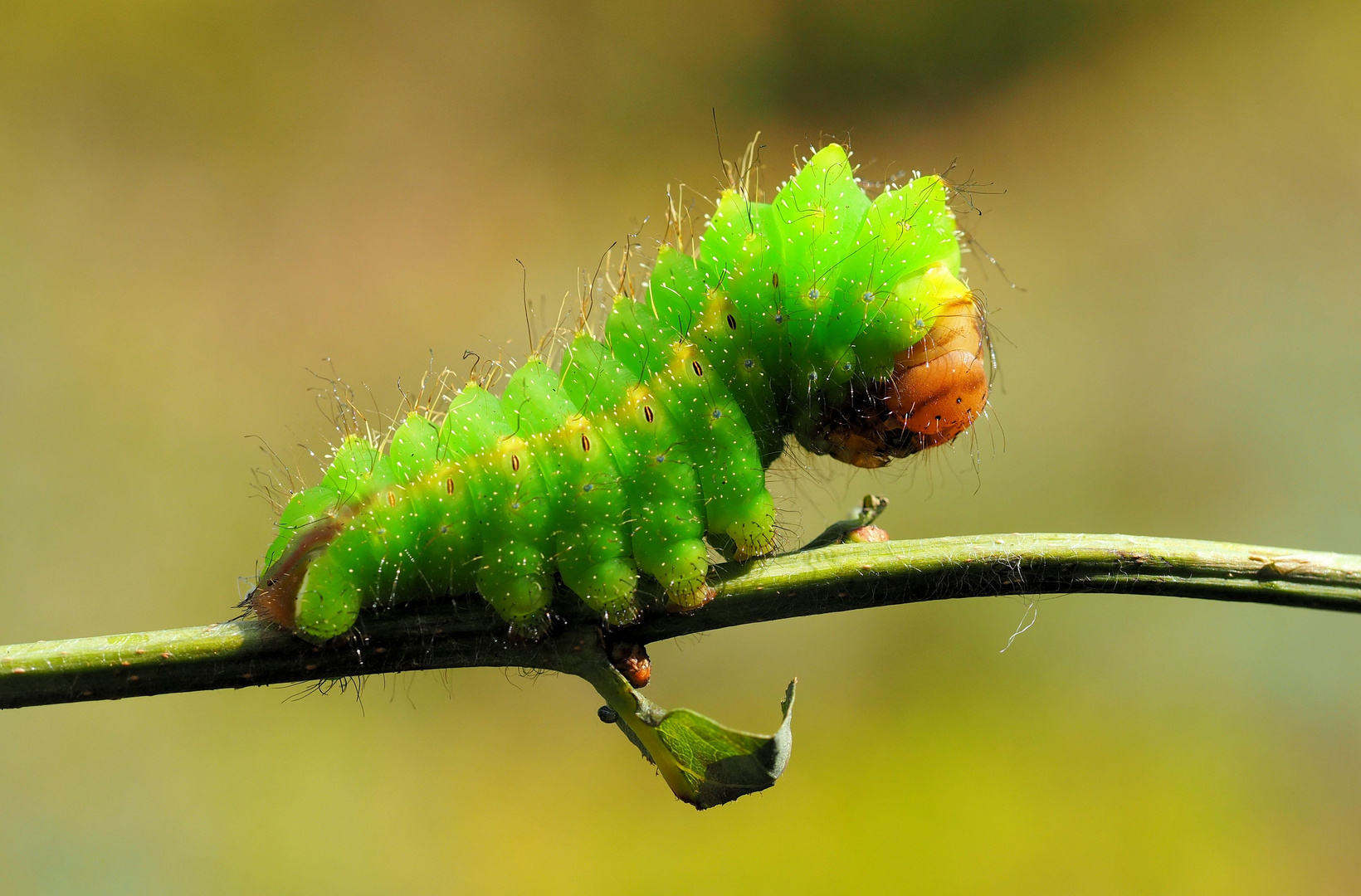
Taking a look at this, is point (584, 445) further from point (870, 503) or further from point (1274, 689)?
point (1274, 689)

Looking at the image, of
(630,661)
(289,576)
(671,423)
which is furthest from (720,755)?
(289,576)

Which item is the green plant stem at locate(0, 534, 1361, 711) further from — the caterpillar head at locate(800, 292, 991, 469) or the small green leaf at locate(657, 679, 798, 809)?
the caterpillar head at locate(800, 292, 991, 469)

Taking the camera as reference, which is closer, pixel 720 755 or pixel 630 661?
pixel 720 755

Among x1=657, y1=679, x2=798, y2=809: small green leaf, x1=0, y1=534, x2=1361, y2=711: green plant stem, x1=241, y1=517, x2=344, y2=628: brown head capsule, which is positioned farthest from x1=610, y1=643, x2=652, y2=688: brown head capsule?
x1=241, y1=517, x2=344, y2=628: brown head capsule

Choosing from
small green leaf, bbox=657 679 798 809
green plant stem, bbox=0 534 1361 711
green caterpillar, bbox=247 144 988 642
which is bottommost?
small green leaf, bbox=657 679 798 809

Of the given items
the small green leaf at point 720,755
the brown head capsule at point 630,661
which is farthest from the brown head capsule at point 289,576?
the small green leaf at point 720,755

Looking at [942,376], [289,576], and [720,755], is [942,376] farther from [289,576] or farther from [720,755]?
[289,576]

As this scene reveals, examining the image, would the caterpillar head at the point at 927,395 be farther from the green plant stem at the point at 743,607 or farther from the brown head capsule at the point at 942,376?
the green plant stem at the point at 743,607
